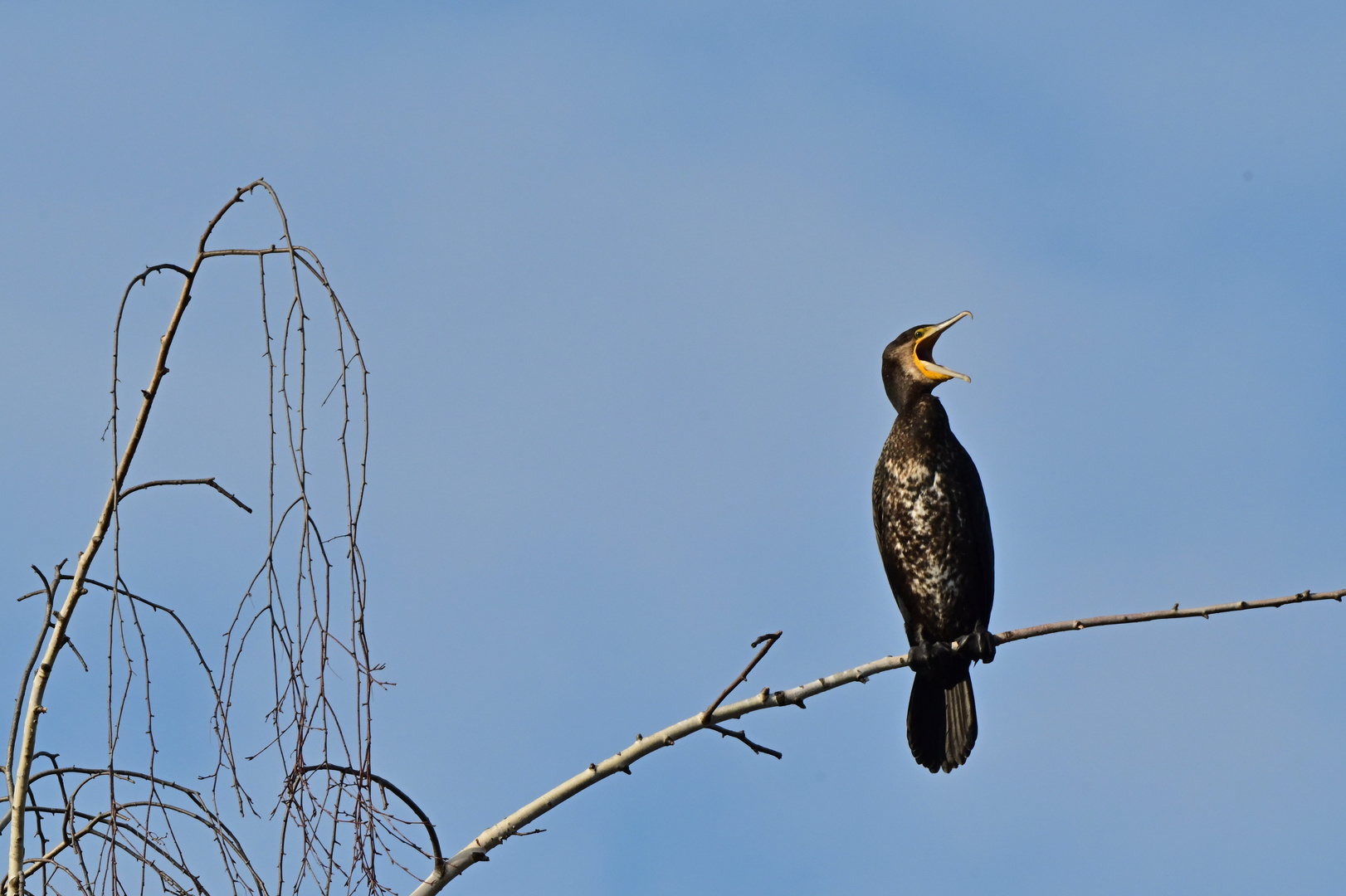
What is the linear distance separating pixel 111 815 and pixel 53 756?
47 centimetres

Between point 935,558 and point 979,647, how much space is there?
0.45 meters

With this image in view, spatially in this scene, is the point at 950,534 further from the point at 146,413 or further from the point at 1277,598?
the point at 146,413

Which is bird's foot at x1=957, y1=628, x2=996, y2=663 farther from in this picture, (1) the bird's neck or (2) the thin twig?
(2) the thin twig

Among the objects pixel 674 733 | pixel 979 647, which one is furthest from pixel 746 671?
pixel 979 647

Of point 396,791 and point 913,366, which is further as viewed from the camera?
point 913,366

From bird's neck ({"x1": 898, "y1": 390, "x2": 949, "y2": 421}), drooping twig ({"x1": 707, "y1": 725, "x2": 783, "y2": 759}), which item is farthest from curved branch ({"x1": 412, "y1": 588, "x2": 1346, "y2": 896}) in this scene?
bird's neck ({"x1": 898, "y1": 390, "x2": 949, "y2": 421})

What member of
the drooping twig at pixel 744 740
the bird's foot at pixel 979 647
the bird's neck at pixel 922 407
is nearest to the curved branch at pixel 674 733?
the drooping twig at pixel 744 740

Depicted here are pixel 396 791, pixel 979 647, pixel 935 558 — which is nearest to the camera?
pixel 396 791

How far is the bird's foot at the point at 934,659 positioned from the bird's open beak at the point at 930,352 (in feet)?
3.43

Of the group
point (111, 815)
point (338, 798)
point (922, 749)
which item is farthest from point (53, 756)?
point (922, 749)

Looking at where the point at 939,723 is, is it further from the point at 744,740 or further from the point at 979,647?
the point at 744,740

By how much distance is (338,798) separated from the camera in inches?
89.2

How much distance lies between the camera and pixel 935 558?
16.4 ft

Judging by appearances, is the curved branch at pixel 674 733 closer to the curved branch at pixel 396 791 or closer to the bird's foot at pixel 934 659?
the curved branch at pixel 396 791
